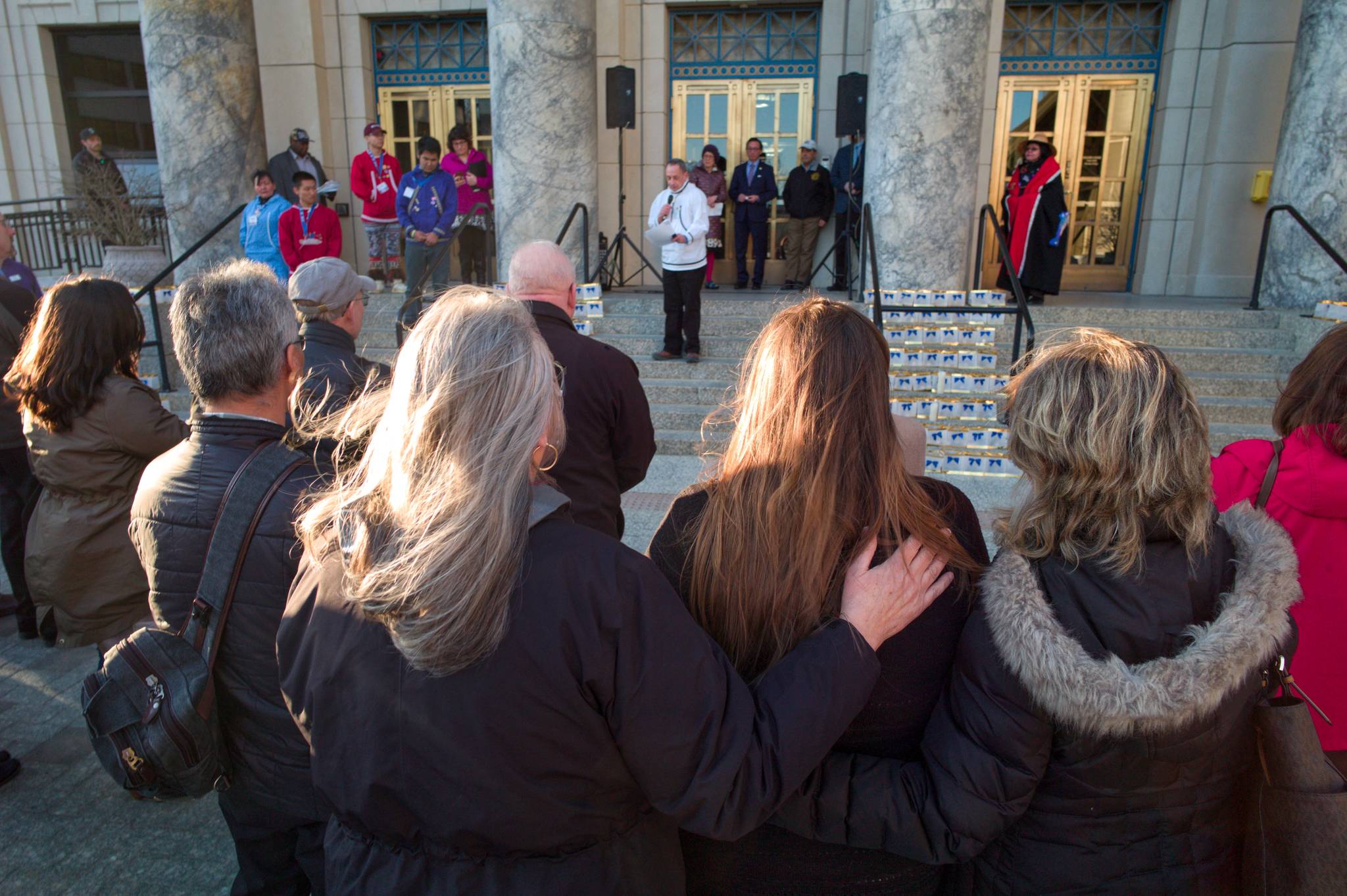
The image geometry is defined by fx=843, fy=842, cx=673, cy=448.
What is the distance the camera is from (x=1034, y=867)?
1493 mm

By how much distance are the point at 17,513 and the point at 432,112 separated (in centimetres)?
973

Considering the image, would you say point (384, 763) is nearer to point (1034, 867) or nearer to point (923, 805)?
point (923, 805)

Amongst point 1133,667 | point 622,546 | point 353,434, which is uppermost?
point 353,434

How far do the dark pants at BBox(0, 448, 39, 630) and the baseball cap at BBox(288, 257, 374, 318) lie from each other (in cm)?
177

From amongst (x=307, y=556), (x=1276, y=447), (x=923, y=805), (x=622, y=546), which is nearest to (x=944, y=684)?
(x=923, y=805)

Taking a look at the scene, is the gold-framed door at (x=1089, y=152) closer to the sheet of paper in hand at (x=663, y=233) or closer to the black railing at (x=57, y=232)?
the sheet of paper in hand at (x=663, y=233)

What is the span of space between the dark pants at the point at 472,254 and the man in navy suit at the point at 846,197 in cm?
449

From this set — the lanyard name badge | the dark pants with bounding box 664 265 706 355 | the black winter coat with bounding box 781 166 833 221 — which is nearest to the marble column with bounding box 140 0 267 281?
the lanyard name badge

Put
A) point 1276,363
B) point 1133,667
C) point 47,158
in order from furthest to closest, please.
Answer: point 47,158 < point 1276,363 < point 1133,667

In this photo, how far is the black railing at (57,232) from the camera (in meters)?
11.8

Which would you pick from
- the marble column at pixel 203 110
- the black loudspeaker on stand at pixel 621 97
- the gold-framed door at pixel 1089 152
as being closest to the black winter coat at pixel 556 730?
the black loudspeaker on stand at pixel 621 97

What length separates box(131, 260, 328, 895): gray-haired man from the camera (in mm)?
1817

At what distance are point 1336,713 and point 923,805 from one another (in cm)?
146

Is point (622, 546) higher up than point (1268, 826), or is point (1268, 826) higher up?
point (622, 546)
